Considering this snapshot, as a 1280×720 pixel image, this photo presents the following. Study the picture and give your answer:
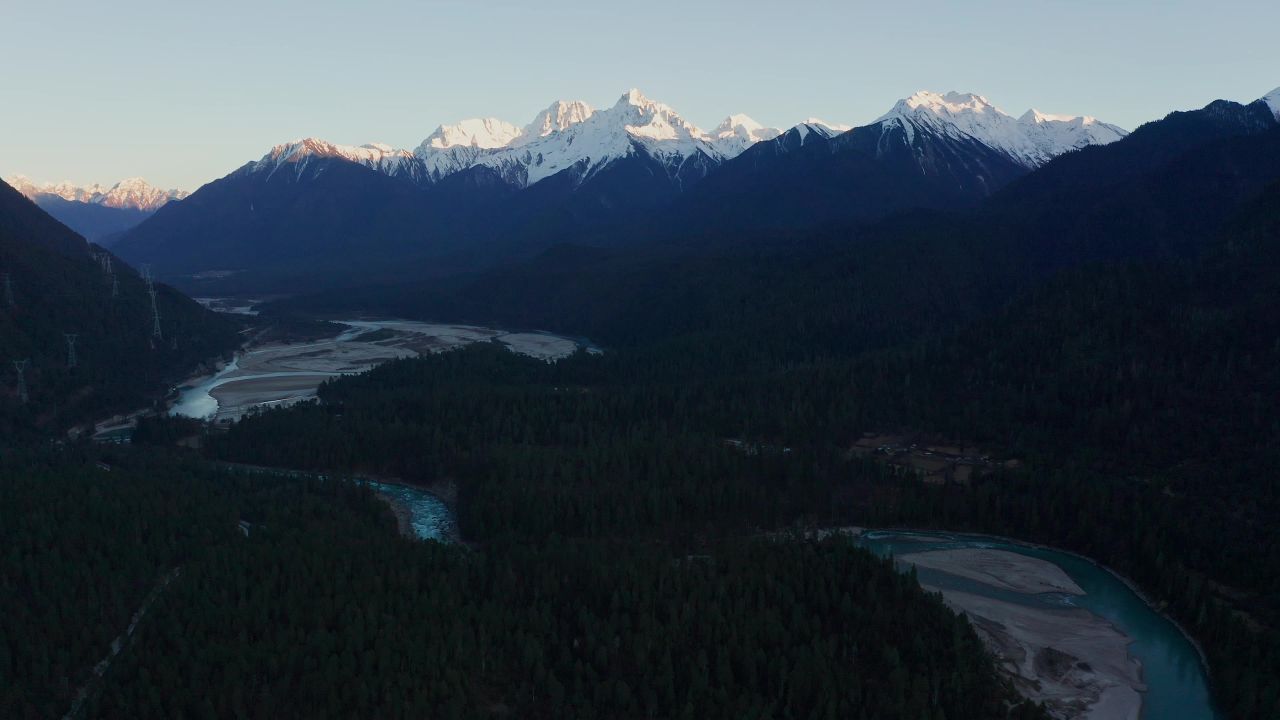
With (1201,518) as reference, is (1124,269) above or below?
above

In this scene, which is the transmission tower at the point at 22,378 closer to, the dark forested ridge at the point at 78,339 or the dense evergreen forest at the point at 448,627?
the dark forested ridge at the point at 78,339

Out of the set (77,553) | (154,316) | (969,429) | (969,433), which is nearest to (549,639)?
(77,553)

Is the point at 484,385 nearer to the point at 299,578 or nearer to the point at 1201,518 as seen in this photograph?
the point at 299,578

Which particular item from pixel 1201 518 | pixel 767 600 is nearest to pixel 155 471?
pixel 767 600

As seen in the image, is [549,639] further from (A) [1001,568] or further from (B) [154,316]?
(B) [154,316]

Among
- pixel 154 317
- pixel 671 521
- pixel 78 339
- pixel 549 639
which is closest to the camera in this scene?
pixel 549 639

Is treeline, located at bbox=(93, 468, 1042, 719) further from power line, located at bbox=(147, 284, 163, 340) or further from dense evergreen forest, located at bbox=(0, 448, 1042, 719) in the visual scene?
power line, located at bbox=(147, 284, 163, 340)
